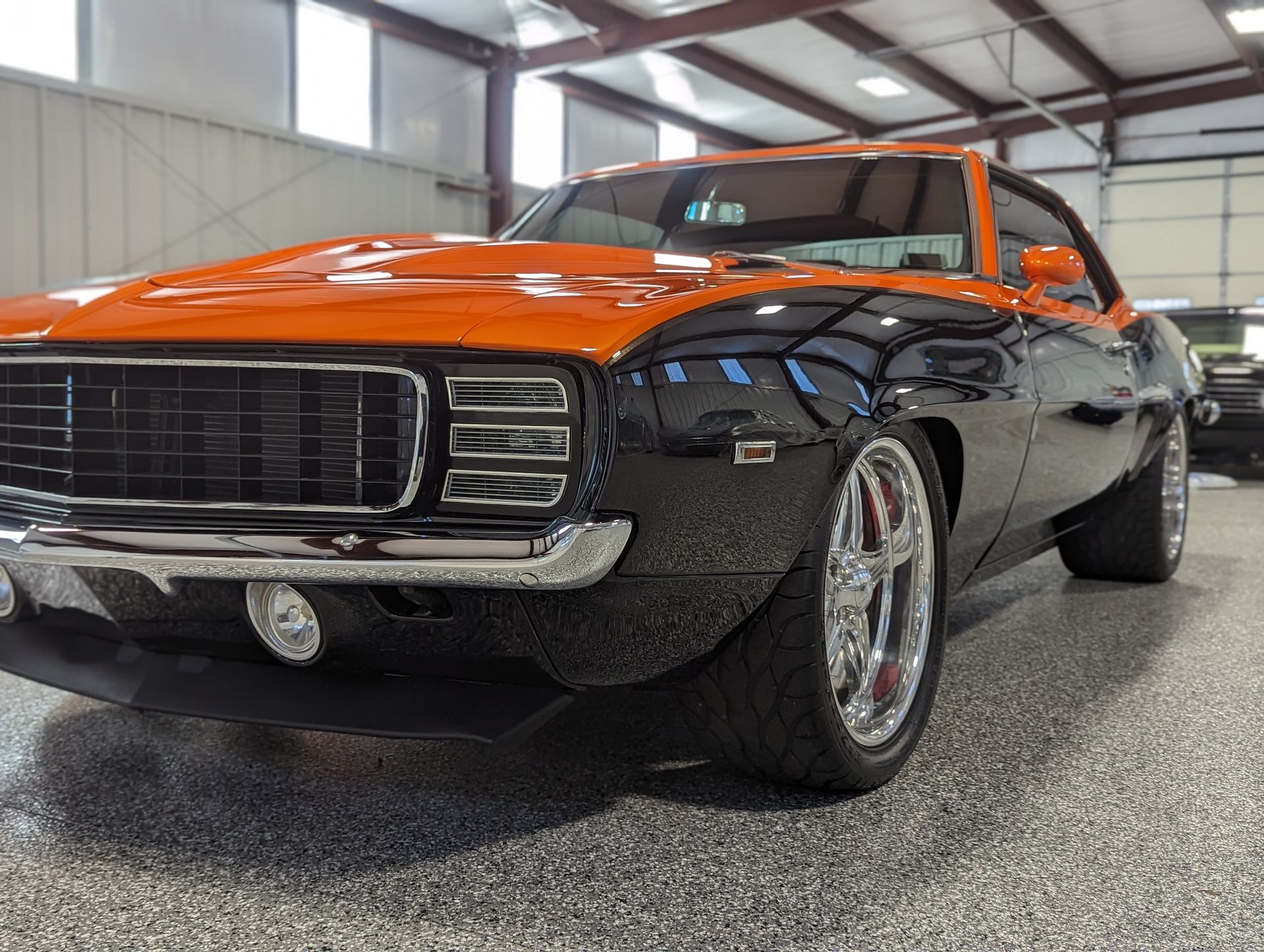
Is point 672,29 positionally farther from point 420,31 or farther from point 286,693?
point 286,693

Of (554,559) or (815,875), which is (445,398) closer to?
(554,559)

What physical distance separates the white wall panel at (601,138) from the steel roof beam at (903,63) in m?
3.42

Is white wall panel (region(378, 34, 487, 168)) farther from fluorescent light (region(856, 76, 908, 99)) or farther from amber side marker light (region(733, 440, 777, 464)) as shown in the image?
amber side marker light (region(733, 440, 777, 464))

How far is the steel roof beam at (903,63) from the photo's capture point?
47.3 ft

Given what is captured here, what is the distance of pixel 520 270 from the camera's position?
1.95 m

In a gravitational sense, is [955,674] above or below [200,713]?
below

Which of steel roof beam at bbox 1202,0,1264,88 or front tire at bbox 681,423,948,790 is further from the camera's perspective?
steel roof beam at bbox 1202,0,1264,88

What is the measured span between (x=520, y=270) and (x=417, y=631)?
2.08 ft

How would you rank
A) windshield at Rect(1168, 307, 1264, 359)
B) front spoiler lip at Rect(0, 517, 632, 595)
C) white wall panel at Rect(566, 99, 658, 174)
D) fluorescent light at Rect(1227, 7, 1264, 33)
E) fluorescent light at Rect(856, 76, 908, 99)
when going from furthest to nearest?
fluorescent light at Rect(856, 76, 908, 99)
white wall panel at Rect(566, 99, 658, 174)
fluorescent light at Rect(1227, 7, 1264, 33)
windshield at Rect(1168, 307, 1264, 359)
front spoiler lip at Rect(0, 517, 632, 595)

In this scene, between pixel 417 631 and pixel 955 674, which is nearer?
pixel 417 631

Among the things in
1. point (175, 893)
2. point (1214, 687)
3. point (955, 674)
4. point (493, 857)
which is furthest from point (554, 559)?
point (1214, 687)

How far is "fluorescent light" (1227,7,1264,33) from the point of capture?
45.0 ft

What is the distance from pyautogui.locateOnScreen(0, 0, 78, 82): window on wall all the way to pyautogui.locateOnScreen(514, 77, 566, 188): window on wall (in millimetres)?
6001

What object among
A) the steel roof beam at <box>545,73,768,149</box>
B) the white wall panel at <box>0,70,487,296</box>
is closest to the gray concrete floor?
the white wall panel at <box>0,70,487,296</box>
